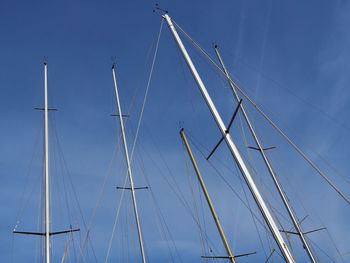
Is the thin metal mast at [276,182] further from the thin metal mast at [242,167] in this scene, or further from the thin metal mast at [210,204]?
the thin metal mast at [242,167]

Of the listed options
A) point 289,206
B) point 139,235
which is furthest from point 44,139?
point 289,206

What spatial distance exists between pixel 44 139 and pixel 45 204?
6765 mm

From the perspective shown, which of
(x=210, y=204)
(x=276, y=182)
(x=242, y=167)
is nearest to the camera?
(x=242, y=167)

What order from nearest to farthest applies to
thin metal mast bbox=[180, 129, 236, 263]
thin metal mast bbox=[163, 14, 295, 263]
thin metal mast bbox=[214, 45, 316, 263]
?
thin metal mast bbox=[163, 14, 295, 263]
thin metal mast bbox=[180, 129, 236, 263]
thin metal mast bbox=[214, 45, 316, 263]

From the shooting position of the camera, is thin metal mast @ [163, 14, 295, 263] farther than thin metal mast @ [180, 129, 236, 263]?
No

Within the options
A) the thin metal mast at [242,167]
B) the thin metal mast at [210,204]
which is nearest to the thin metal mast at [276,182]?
the thin metal mast at [210,204]

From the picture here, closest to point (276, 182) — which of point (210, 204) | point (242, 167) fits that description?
point (210, 204)

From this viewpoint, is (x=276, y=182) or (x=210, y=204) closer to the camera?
(x=210, y=204)

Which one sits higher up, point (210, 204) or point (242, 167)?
point (210, 204)

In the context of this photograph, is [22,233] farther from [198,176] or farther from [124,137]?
[198,176]

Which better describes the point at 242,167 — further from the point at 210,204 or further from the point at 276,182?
the point at 276,182

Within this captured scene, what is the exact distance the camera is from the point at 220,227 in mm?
19125

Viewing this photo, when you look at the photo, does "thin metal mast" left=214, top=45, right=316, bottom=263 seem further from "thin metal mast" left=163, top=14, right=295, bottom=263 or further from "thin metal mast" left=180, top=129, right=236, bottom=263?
"thin metal mast" left=163, top=14, right=295, bottom=263

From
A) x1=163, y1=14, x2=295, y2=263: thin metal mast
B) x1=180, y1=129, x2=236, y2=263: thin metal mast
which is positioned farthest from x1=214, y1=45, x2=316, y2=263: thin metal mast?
x1=163, y1=14, x2=295, y2=263: thin metal mast
